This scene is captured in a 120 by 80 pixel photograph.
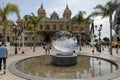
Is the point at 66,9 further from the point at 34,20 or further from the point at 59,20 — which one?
the point at 34,20

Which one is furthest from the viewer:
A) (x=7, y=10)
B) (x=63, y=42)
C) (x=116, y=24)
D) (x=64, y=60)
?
(x=116, y=24)

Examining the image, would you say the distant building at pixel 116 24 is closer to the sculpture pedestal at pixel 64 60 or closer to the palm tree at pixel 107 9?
the palm tree at pixel 107 9

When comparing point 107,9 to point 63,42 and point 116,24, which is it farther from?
point 116,24

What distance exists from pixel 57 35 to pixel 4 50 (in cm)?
654

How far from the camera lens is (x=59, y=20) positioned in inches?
2933

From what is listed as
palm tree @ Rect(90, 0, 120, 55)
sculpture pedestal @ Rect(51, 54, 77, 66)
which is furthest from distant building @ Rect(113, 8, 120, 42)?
sculpture pedestal @ Rect(51, 54, 77, 66)

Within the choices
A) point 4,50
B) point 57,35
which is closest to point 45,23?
point 57,35

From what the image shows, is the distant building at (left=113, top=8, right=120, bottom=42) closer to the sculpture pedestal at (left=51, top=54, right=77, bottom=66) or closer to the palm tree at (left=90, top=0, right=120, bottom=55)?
the palm tree at (left=90, top=0, right=120, bottom=55)

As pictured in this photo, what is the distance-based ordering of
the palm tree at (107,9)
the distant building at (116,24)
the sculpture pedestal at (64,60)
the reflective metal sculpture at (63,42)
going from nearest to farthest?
the sculpture pedestal at (64,60) < the reflective metal sculpture at (63,42) < the palm tree at (107,9) < the distant building at (116,24)

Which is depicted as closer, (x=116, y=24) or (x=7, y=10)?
(x=7, y=10)

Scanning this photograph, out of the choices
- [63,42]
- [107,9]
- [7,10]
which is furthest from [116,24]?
[63,42]

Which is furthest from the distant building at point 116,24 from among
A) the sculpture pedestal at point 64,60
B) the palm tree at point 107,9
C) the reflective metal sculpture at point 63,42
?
the sculpture pedestal at point 64,60

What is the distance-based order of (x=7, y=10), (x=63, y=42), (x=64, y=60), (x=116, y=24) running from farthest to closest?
(x=116, y=24), (x=7, y=10), (x=63, y=42), (x=64, y=60)

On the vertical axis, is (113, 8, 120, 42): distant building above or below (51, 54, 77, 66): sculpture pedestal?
above
